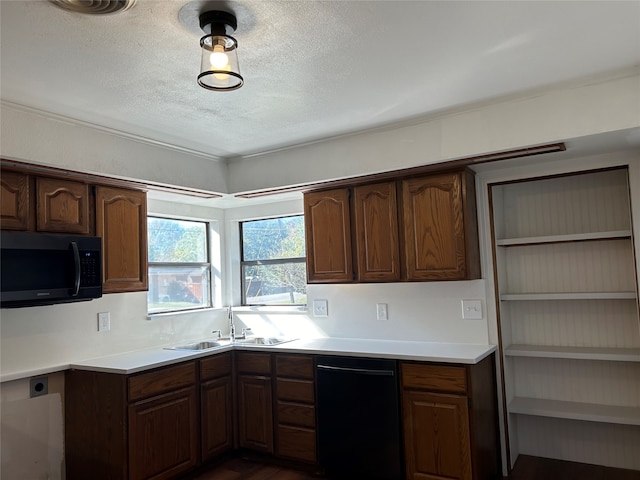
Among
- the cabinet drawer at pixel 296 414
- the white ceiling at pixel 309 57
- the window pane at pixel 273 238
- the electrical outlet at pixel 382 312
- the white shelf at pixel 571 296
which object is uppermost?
the white ceiling at pixel 309 57

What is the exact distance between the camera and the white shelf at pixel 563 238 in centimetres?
315

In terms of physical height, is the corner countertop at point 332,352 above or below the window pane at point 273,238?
below

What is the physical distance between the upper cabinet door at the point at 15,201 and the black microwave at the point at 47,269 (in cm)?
9

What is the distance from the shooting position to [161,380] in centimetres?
317

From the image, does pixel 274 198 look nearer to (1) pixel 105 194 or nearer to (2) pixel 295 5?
(1) pixel 105 194

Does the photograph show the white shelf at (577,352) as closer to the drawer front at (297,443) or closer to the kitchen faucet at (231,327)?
the drawer front at (297,443)

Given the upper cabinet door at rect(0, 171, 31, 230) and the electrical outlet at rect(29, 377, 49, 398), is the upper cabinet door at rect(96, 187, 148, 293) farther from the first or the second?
the electrical outlet at rect(29, 377, 49, 398)

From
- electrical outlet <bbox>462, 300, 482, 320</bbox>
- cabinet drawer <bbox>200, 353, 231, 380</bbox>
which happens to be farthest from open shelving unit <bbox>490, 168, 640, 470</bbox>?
cabinet drawer <bbox>200, 353, 231, 380</bbox>

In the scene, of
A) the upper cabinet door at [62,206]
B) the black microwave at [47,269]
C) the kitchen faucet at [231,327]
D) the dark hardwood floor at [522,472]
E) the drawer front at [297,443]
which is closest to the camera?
the black microwave at [47,269]

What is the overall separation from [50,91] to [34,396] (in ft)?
5.94

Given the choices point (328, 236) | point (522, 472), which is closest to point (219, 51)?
point (328, 236)

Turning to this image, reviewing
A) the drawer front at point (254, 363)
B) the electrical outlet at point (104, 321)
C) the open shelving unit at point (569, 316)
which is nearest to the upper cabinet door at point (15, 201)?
the electrical outlet at point (104, 321)

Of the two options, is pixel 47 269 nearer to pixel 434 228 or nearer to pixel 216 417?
pixel 216 417

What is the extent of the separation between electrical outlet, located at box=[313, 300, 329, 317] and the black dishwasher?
28.4 inches
